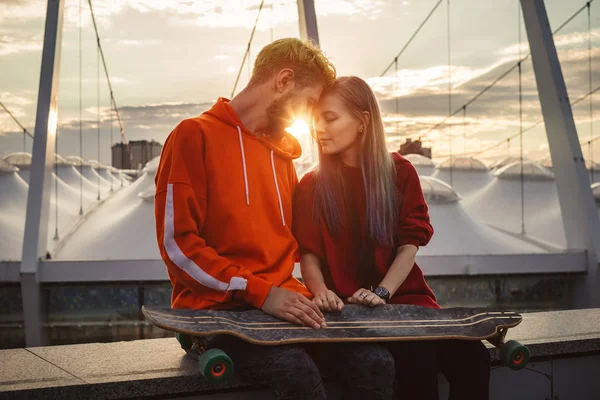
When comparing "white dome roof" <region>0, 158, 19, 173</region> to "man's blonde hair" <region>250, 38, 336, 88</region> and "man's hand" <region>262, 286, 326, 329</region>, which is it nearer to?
"man's blonde hair" <region>250, 38, 336, 88</region>

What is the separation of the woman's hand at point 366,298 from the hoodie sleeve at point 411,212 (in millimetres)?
206

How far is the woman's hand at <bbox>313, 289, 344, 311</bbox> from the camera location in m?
1.74

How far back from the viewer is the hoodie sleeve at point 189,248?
1630 millimetres

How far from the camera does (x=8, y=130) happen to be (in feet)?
46.1

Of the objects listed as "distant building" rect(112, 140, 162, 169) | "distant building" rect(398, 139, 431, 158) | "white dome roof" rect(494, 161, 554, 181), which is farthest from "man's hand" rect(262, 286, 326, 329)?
"distant building" rect(112, 140, 162, 169)

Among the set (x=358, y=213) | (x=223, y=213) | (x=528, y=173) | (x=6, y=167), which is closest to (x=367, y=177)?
(x=358, y=213)

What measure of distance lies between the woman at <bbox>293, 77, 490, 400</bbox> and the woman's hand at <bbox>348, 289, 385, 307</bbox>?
0.03 m

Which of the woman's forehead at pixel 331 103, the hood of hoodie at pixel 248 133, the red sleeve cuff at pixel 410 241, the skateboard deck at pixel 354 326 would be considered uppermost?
the woman's forehead at pixel 331 103

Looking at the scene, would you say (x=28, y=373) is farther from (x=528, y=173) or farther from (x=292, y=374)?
(x=528, y=173)

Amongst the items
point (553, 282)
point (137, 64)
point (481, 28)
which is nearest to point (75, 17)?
point (137, 64)

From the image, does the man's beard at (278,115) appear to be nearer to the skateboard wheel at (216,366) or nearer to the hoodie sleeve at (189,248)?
the hoodie sleeve at (189,248)

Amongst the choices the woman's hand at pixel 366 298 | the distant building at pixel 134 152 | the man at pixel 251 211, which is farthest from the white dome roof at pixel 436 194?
the distant building at pixel 134 152

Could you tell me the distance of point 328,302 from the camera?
5.74 ft

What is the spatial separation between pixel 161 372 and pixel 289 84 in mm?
826
